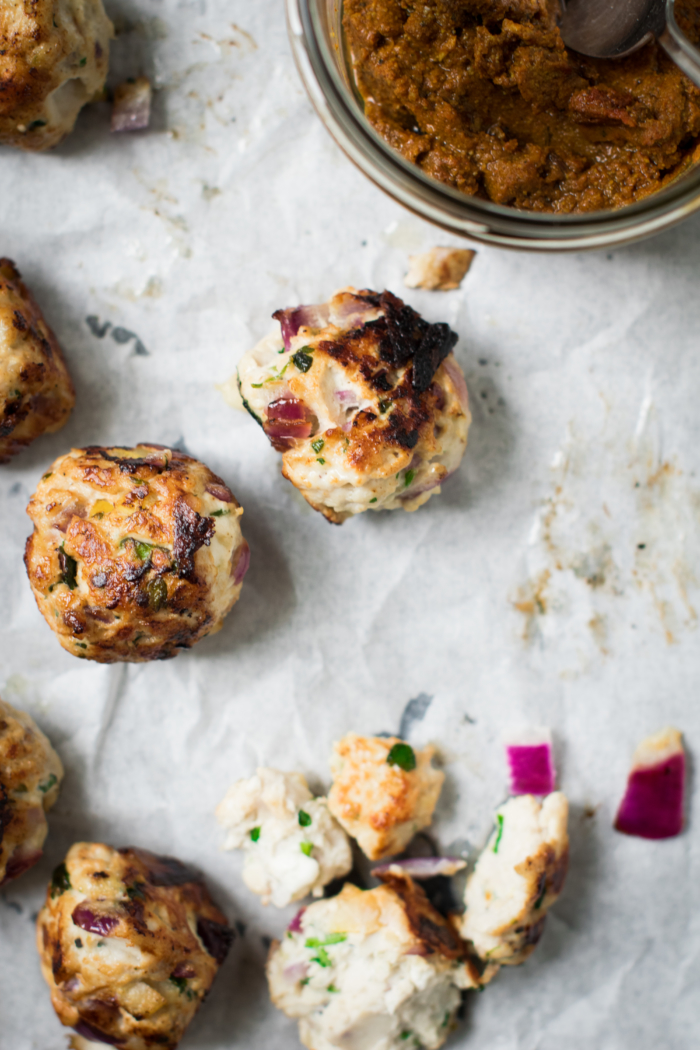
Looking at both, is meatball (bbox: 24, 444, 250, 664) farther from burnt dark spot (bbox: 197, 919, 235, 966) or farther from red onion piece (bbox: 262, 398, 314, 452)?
burnt dark spot (bbox: 197, 919, 235, 966)

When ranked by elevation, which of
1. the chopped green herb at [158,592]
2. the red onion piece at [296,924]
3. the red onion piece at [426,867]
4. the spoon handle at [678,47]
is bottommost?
the red onion piece at [296,924]

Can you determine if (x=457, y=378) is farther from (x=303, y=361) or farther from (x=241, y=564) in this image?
(x=241, y=564)

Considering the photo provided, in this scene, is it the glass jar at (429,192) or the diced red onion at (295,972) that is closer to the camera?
the glass jar at (429,192)

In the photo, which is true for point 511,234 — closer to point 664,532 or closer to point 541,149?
point 541,149

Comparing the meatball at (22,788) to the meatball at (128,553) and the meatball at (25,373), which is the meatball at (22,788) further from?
the meatball at (25,373)

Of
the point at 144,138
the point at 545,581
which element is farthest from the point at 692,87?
the point at 144,138

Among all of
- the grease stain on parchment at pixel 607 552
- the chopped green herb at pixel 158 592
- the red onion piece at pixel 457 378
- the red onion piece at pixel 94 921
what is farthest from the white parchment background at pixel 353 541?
the chopped green herb at pixel 158 592

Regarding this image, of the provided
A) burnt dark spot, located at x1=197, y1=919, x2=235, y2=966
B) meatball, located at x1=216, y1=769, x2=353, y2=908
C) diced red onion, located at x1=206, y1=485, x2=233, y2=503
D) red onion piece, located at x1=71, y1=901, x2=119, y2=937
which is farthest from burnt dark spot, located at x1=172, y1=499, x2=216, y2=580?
burnt dark spot, located at x1=197, y1=919, x2=235, y2=966
